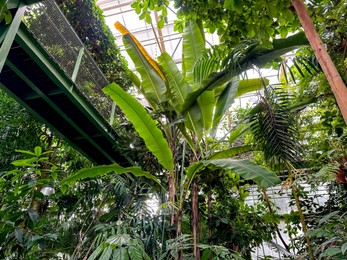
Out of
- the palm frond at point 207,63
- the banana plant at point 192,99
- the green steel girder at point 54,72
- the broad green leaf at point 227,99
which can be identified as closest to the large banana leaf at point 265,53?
the banana plant at point 192,99

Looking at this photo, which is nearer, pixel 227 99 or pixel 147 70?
pixel 227 99

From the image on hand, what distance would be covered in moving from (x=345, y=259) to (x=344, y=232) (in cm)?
32

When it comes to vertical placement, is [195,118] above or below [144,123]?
above

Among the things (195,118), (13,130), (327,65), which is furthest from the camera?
(13,130)

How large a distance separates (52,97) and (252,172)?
2.47 m

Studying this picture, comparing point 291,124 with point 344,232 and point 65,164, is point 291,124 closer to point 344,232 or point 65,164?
point 344,232

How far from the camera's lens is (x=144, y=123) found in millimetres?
2688

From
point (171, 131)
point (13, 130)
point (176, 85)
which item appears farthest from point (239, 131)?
point (13, 130)

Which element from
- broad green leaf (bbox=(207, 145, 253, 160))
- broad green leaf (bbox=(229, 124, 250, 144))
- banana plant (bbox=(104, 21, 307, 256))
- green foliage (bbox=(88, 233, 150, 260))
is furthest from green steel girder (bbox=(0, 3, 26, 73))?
broad green leaf (bbox=(229, 124, 250, 144))

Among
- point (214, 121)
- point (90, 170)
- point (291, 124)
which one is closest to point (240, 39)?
point (291, 124)

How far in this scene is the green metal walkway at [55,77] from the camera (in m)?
2.49

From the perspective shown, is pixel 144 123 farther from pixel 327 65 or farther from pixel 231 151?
pixel 327 65

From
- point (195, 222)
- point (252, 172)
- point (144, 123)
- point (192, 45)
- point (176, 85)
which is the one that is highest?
point (192, 45)

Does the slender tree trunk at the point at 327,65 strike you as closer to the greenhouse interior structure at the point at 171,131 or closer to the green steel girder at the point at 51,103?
the greenhouse interior structure at the point at 171,131
